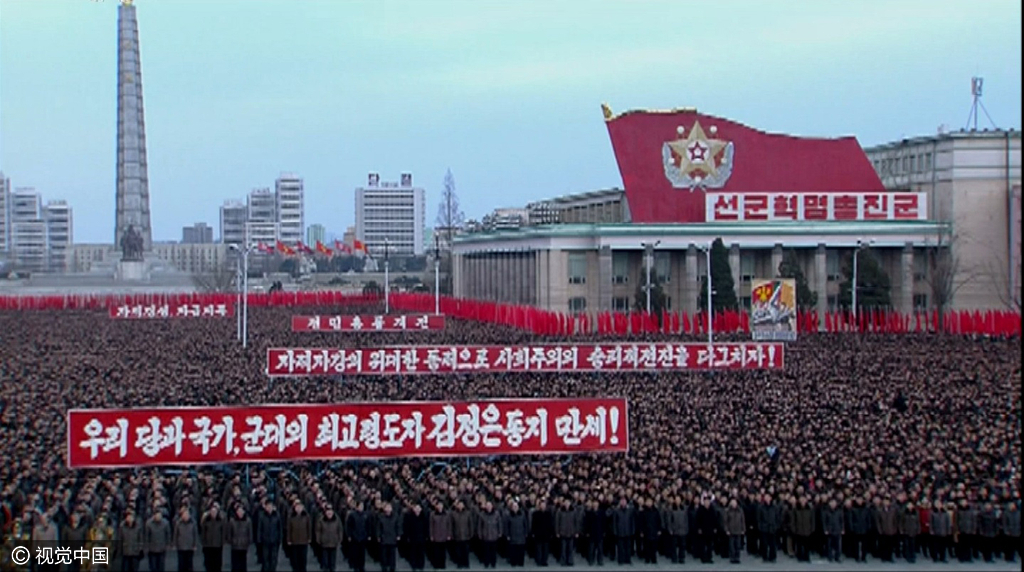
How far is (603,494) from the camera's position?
1602 cm

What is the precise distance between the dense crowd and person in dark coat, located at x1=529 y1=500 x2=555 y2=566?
0.06 ft

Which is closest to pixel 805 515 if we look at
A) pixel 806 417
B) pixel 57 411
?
pixel 806 417

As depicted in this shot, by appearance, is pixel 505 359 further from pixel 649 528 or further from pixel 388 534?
pixel 388 534

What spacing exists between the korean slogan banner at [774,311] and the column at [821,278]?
26.6 metres

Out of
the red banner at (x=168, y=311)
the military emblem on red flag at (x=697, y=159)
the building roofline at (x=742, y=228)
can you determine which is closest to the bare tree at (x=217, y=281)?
the red banner at (x=168, y=311)

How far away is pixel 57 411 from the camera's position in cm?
2297

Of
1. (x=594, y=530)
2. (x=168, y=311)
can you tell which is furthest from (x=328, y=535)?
(x=168, y=311)

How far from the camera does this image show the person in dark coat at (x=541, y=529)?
50.2ft

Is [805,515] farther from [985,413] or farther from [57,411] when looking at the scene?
[57,411]

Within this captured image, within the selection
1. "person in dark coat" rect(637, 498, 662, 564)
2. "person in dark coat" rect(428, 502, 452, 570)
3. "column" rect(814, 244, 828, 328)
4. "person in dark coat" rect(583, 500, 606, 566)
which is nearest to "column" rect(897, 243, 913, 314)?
"column" rect(814, 244, 828, 328)

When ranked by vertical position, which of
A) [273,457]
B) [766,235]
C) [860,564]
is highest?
[766,235]

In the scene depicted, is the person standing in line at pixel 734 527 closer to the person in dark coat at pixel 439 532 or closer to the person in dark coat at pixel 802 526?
the person in dark coat at pixel 802 526

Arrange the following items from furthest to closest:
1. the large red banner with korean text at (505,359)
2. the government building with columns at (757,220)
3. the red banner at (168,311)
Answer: the government building with columns at (757,220), the red banner at (168,311), the large red banner with korean text at (505,359)

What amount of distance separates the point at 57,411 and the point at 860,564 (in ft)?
45.3
